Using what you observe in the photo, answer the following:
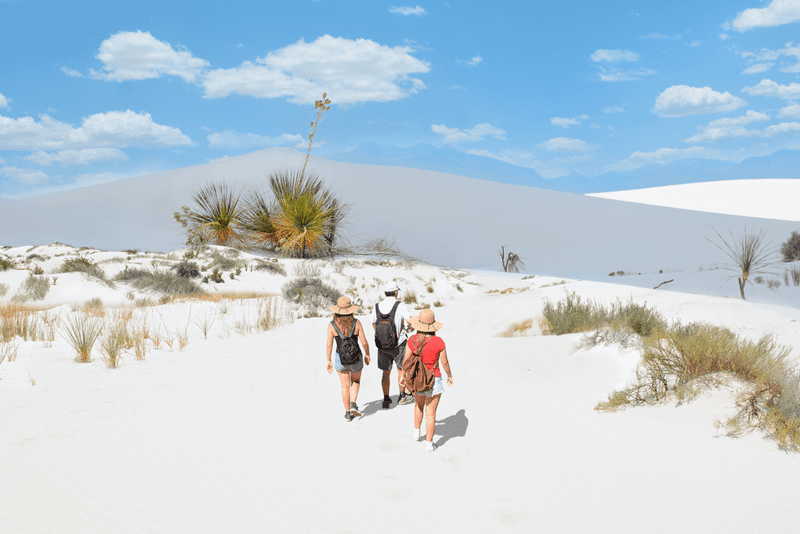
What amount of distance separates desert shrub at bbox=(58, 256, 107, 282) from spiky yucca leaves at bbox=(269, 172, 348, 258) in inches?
192

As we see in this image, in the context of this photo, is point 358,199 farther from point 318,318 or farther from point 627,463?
point 627,463

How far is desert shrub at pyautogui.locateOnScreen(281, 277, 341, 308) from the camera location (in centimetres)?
1195

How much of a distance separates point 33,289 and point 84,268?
57.9 inches

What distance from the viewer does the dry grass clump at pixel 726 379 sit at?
445 cm

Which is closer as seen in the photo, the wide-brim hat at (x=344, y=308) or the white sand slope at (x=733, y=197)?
the wide-brim hat at (x=344, y=308)

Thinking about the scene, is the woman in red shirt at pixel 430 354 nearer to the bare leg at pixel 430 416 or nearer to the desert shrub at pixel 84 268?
the bare leg at pixel 430 416

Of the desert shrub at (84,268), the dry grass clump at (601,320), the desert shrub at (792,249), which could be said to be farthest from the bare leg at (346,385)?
the desert shrub at (792,249)

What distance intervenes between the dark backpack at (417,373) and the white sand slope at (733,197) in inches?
1456

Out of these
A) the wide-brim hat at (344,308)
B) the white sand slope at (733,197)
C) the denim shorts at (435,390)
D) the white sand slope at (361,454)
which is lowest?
the white sand slope at (361,454)

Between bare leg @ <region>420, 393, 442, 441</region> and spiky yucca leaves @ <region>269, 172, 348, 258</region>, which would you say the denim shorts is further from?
spiky yucca leaves @ <region>269, 172, 348, 258</region>

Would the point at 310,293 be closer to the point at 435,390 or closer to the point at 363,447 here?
the point at 363,447

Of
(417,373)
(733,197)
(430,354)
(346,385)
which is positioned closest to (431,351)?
(430,354)

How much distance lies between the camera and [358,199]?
99.6ft

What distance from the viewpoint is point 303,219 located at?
16.5m
